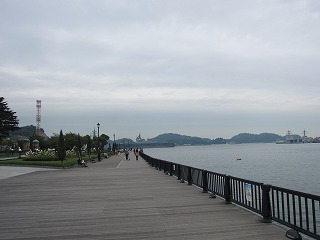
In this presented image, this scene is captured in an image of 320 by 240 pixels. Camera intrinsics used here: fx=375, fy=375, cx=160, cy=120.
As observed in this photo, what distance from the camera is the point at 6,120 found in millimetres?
84875

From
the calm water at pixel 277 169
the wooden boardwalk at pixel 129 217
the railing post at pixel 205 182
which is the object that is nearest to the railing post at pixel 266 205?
the wooden boardwalk at pixel 129 217

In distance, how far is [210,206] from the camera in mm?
11477

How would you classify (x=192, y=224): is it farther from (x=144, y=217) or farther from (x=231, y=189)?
(x=231, y=189)

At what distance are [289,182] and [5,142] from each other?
102860 millimetres

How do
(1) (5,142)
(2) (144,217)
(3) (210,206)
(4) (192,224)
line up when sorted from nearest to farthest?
(4) (192,224) < (2) (144,217) < (3) (210,206) < (1) (5,142)

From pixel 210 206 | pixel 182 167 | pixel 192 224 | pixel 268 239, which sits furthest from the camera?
pixel 182 167

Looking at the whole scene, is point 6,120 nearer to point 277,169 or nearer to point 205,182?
point 277,169

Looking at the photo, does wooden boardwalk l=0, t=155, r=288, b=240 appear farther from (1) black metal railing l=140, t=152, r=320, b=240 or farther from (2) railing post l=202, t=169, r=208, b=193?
(2) railing post l=202, t=169, r=208, b=193

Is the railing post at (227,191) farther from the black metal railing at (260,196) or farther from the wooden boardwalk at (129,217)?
the wooden boardwalk at (129,217)

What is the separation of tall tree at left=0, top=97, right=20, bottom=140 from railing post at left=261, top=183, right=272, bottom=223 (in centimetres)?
8210

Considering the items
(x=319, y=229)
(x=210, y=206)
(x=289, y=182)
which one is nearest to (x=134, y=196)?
(x=210, y=206)

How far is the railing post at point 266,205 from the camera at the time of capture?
8.86m

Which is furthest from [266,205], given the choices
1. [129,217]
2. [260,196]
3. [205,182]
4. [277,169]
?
[277,169]

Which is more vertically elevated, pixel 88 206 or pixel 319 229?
pixel 88 206
